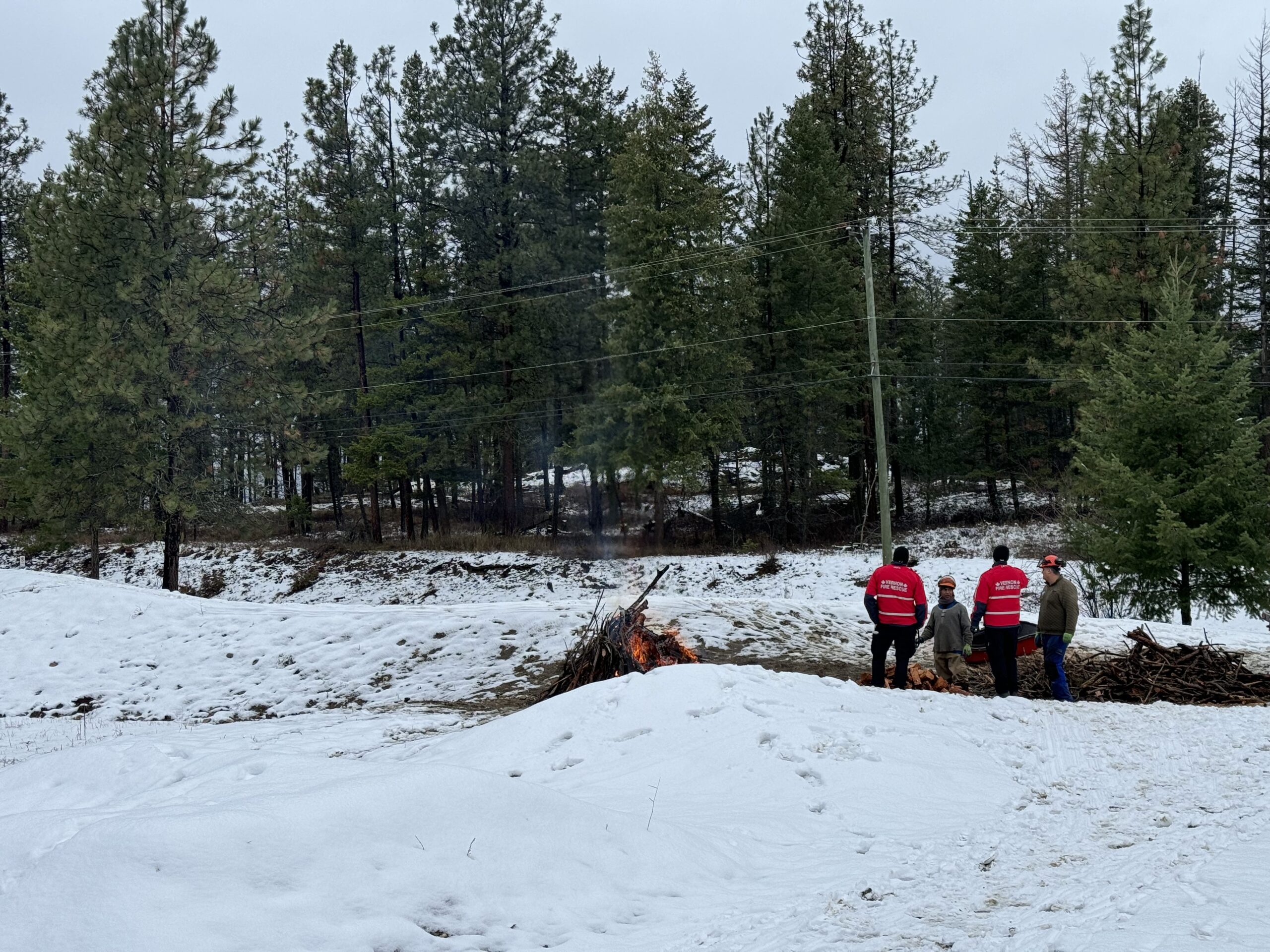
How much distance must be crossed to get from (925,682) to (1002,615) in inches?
52.3

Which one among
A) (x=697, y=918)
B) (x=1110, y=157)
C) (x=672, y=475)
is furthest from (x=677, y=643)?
(x=1110, y=157)

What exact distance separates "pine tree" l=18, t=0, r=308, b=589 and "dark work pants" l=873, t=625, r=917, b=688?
1915cm

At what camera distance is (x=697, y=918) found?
470cm

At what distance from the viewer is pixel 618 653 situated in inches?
429

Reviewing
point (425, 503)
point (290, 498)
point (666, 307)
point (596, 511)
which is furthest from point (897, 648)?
point (290, 498)

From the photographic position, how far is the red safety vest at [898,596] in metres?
10.5

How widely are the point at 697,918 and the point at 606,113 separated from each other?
3254 centimetres

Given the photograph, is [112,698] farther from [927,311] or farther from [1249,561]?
[927,311]

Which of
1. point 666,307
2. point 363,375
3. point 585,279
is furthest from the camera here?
point 363,375

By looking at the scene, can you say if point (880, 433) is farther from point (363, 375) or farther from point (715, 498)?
point (363, 375)

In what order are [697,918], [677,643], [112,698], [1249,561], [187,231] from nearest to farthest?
[697,918] → [677,643] → [112,698] → [1249,561] → [187,231]

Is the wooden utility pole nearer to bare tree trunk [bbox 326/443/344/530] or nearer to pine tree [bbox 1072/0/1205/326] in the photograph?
pine tree [bbox 1072/0/1205/326]

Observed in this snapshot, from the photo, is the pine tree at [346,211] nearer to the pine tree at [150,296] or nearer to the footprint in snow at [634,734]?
the pine tree at [150,296]

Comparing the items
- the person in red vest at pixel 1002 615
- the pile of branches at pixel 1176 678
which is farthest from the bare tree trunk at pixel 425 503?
the pile of branches at pixel 1176 678
